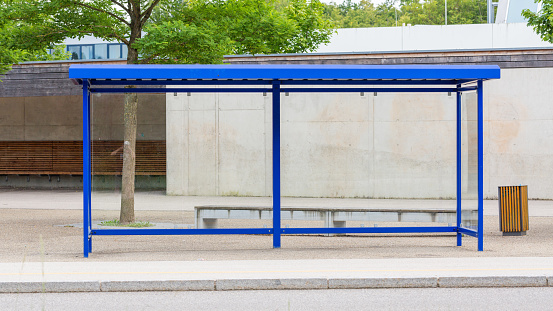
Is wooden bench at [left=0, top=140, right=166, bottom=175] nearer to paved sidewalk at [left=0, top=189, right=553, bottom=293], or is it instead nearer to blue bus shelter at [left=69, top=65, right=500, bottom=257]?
paved sidewalk at [left=0, top=189, right=553, bottom=293]

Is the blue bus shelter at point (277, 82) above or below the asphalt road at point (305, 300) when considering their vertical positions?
above

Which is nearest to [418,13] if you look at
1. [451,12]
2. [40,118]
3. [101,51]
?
[451,12]

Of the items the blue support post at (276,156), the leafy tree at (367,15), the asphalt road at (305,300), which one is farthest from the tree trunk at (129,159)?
the leafy tree at (367,15)

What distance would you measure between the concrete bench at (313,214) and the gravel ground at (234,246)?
28 cm

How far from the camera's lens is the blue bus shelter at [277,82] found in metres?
9.24

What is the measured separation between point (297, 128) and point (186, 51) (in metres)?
3.39

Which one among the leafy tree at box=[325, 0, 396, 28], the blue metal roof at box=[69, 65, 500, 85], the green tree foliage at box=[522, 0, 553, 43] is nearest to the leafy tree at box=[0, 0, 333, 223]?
the blue metal roof at box=[69, 65, 500, 85]

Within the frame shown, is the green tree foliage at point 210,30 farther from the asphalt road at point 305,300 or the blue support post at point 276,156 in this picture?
the asphalt road at point 305,300

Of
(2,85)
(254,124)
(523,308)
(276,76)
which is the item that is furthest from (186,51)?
(2,85)

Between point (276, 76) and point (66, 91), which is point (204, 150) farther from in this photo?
point (66, 91)

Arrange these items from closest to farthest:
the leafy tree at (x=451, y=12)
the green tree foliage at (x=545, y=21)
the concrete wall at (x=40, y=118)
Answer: the green tree foliage at (x=545, y=21) → the concrete wall at (x=40, y=118) → the leafy tree at (x=451, y=12)

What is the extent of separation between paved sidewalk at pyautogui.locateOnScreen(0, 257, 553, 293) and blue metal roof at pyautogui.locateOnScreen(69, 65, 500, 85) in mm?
2561

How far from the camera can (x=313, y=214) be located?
36.4ft

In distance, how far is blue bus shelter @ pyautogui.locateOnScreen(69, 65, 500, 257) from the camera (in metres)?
9.24
